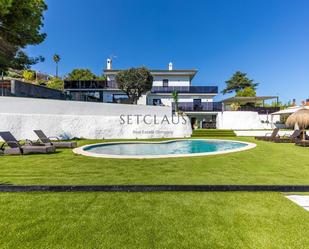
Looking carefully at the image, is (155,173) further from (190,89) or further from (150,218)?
(190,89)

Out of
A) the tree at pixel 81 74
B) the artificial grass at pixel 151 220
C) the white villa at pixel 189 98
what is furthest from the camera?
the tree at pixel 81 74

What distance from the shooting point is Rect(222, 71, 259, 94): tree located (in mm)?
54000

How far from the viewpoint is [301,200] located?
155 inches

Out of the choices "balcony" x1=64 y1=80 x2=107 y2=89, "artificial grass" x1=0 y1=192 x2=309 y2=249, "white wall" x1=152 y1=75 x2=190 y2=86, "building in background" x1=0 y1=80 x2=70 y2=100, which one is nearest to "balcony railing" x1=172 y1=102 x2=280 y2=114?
"white wall" x1=152 y1=75 x2=190 y2=86

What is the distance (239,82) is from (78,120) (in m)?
49.4

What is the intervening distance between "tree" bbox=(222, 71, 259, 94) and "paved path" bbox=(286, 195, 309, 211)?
55442 mm

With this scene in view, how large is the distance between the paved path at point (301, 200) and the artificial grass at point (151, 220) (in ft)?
0.56

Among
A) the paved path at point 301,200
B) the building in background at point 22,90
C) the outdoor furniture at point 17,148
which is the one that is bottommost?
the paved path at point 301,200

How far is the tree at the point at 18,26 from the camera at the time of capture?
10422mm

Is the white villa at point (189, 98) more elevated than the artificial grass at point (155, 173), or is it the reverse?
the white villa at point (189, 98)

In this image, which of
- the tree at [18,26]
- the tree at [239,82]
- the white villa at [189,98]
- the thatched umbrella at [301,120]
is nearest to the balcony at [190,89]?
the white villa at [189,98]

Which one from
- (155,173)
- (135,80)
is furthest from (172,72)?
(155,173)

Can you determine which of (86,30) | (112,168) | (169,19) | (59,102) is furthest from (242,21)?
(112,168)

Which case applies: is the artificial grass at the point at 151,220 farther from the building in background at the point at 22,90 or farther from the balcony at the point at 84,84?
the balcony at the point at 84,84
